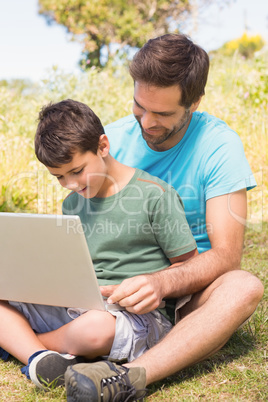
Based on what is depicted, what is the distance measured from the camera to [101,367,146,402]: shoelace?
1.70 meters

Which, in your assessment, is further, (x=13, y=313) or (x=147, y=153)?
(x=147, y=153)

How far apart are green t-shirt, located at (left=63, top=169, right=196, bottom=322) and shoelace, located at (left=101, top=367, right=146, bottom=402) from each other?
47cm

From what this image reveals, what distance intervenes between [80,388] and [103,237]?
71cm

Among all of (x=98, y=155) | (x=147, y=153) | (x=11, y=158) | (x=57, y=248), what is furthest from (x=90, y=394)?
(x=11, y=158)

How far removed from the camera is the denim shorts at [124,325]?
200 cm

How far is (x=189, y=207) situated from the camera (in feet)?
8.16

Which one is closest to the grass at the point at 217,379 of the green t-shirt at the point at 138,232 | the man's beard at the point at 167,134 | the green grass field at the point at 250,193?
the green grass field at the point at 250,193

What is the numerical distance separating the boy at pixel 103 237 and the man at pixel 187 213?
0.11m

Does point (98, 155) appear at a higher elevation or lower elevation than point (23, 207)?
higher

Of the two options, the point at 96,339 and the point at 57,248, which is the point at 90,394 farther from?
the point at 57,248

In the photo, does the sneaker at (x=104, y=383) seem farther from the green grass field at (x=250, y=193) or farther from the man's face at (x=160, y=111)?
the man's face at (x=160, y=111)

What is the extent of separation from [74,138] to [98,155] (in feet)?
0.49

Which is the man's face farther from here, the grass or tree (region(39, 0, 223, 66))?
tree (region(39, 0, 223, 66))

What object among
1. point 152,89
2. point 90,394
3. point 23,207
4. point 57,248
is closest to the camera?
point 90,394
